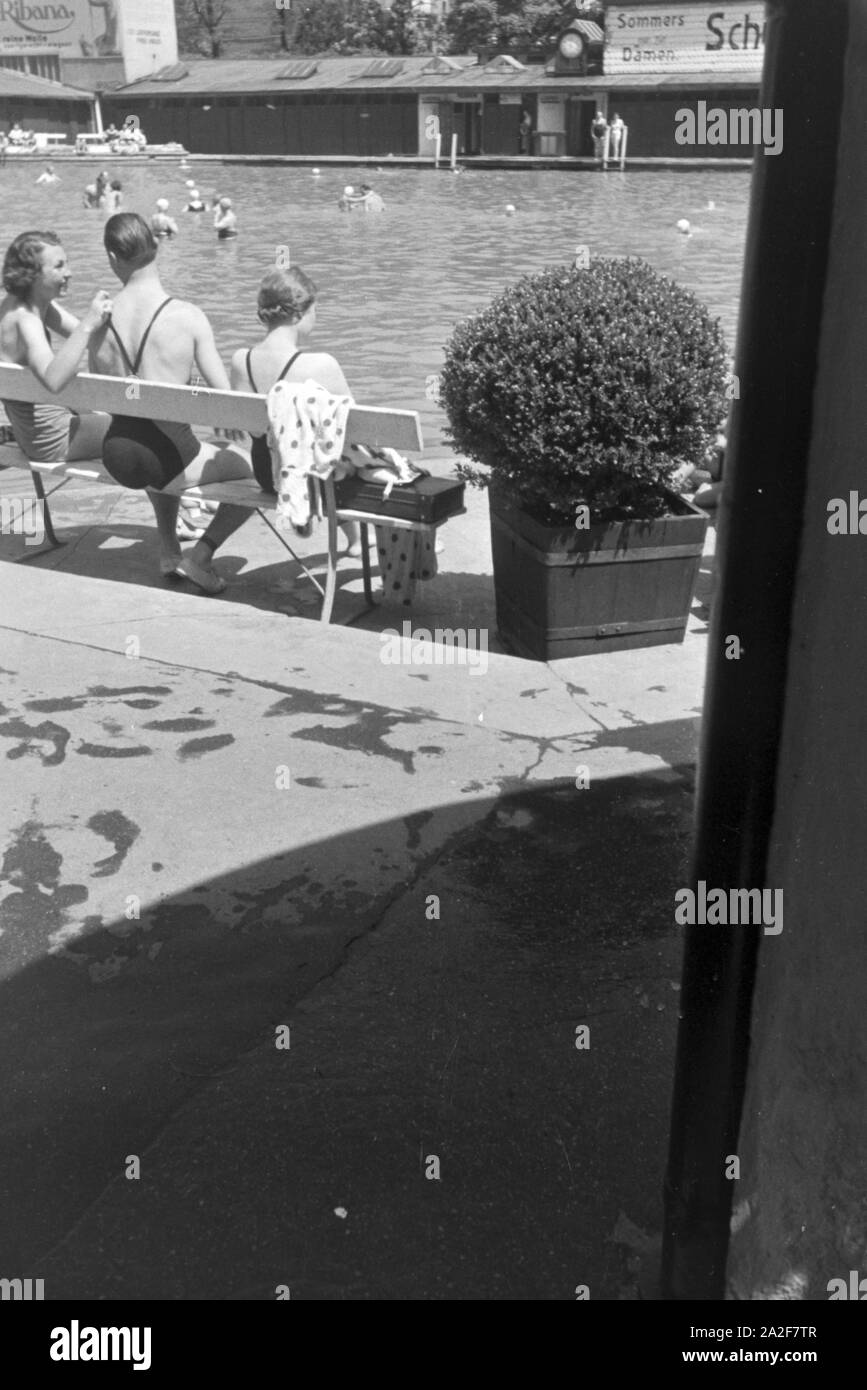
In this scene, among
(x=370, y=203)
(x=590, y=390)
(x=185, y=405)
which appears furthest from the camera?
(x=370, y=203)

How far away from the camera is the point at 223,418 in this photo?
6.20 m

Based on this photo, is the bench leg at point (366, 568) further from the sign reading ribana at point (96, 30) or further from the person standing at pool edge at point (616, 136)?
the sign reading ribana at point (96, 30)

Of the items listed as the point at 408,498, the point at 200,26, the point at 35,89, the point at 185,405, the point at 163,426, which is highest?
the point at 200,26

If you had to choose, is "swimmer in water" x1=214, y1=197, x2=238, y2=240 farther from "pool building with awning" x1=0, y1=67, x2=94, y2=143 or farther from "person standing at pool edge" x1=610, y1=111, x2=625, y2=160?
"pool building with awning" x1=0, y1=67, x2=94, y2=143

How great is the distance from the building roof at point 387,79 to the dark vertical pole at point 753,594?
216 ft

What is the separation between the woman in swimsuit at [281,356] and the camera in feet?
20.5

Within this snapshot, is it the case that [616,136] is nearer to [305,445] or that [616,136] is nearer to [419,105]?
[419,105]

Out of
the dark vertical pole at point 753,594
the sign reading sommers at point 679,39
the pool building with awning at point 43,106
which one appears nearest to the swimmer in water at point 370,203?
the sign reading sommers at point 679,39

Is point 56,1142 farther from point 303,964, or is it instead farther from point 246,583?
point 246,583

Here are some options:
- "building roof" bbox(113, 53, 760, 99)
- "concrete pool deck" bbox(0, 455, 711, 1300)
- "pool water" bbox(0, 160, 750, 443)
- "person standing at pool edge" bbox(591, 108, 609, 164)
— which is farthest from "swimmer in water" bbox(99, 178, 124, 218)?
"concrete pool deck" bbox(0, 455, 711, 1300)

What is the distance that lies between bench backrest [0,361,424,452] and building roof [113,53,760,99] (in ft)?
203

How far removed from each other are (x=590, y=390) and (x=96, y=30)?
101138 millimetres

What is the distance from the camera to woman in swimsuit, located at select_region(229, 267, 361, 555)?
624 centimetres

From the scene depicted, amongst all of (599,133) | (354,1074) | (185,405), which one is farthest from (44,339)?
(599,133)
